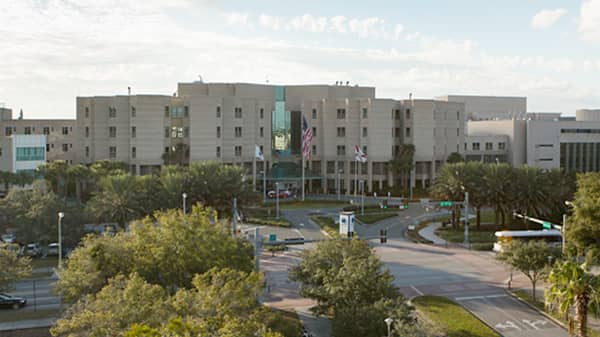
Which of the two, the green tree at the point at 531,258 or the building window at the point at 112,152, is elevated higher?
the building window at the point at 112,152

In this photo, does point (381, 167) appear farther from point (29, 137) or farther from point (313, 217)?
point (29, 137)

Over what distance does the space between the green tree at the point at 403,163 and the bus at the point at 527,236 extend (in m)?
41.6

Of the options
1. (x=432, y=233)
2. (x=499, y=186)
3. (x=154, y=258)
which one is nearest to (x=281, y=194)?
(x=432, y=233)

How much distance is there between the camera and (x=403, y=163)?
104m

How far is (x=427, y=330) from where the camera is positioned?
95.2 feet

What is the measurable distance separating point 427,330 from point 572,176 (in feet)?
183

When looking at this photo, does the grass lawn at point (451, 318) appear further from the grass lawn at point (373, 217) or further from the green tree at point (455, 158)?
the green tree at point (455, 158)

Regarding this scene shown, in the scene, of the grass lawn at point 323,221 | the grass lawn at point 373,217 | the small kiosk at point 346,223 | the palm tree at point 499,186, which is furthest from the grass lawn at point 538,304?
the grass lawn at point 373,217

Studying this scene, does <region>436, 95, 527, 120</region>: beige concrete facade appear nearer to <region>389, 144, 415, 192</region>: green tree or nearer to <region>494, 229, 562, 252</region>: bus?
<region>389, 144, 415, 192</region>: green tree

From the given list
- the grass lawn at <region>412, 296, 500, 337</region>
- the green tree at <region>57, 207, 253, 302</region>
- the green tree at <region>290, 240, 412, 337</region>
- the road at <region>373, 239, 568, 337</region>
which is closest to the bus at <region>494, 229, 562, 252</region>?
the road at <region>373, 239, 568, 337</region>

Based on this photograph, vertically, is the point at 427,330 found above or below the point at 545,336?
above

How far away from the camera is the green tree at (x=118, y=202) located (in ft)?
198

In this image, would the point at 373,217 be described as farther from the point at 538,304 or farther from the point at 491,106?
the point at 491,106

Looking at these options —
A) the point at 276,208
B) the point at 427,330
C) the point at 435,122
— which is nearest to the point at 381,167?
the point at 435,122
